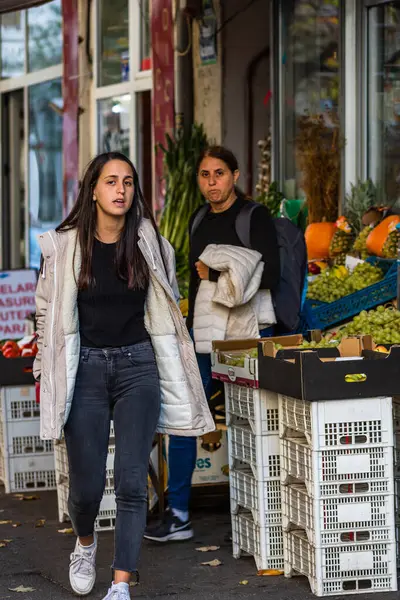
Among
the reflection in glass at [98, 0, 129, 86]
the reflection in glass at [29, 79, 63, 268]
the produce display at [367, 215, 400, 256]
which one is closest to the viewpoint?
the produce display at [367, 215, 400, 256]

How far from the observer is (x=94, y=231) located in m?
5.57

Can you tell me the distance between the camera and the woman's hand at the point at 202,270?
271 inches

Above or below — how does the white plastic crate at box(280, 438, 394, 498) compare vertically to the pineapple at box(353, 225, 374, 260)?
below

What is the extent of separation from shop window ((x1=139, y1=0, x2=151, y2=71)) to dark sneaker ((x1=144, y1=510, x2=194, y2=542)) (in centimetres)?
804

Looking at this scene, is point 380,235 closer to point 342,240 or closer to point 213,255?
point 342,240

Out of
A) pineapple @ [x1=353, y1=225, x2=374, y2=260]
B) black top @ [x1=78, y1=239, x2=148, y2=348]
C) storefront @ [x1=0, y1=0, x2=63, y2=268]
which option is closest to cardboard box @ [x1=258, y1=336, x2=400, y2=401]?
black top @ [x1=78, y1=239, x2=148, y2=348]

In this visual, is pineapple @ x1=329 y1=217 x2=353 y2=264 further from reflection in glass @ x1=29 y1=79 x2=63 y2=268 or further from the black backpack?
reflection in glass @ x1=29 y1=79 x2=63 y2=268

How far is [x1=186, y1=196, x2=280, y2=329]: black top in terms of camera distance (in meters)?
6.84

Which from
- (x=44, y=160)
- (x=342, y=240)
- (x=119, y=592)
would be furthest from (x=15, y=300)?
(x=44, y=160)

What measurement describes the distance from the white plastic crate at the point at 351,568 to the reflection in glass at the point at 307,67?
5643 mm

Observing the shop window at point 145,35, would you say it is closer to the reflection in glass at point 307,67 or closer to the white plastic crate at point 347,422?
the reflection in glass at point 307,67

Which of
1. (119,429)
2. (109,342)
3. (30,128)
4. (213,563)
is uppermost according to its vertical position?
(30,128)

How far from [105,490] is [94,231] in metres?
2.05

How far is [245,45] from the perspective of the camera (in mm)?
12438
